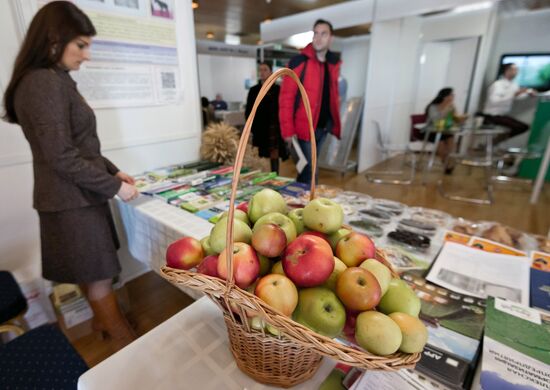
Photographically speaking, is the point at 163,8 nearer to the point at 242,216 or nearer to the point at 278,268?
the point at 242,216

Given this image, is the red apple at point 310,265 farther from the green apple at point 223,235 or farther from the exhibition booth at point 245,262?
the green apple at point 223,235

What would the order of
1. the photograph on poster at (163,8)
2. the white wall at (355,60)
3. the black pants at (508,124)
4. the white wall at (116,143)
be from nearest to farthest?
1. the white wall at (116,143)
2. the photograph on poster at (163,8)
3. the black pants at (508,124)
4. the white wall at (355,60)

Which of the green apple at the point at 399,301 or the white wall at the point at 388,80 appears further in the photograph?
the white wall at the point at 388,80

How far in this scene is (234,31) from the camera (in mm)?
7746

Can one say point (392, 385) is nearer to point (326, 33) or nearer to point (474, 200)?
point (326, 33)

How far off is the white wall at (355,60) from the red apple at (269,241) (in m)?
6.90

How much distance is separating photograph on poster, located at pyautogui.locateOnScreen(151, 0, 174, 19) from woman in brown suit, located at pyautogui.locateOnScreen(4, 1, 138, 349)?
0.79 meters

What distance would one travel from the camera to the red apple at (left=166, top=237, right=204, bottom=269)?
1.73 feet

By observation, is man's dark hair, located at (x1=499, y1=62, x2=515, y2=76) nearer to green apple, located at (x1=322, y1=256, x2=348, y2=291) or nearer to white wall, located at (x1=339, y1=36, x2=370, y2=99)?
white wall, located at (x1=339, y1=36, x2=370, y2=99)

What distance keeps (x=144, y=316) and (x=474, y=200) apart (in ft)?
11.2

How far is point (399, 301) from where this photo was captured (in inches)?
17.7

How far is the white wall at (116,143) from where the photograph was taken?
4.24 ft

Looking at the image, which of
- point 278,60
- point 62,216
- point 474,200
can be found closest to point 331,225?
point 62,216

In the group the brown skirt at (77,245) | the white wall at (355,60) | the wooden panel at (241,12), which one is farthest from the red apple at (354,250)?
the white wall at (355,60)
